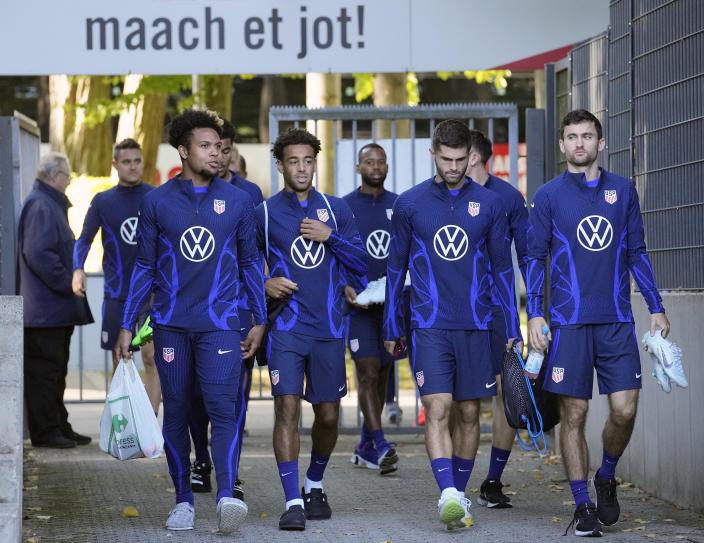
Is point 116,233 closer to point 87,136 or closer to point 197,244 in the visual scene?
point 197,244

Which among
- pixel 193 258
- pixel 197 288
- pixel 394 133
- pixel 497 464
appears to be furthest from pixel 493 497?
pixel 394 133

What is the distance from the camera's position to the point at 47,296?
12.9 m

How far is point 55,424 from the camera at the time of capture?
13062 millimetres

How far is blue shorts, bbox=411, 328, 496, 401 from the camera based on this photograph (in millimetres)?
8797

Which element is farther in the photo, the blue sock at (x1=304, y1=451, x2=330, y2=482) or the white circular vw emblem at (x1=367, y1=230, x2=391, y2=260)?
the white circular vw emblem at (x1=367, y1=230, x2=391, y2=260)

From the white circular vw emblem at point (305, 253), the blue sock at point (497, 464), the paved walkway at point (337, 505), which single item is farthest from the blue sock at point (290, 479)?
the blue sock at point (497, 464)

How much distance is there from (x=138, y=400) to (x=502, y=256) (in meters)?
2.08

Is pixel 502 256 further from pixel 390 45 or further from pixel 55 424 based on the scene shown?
pixel 55 424

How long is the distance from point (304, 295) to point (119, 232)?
336cm

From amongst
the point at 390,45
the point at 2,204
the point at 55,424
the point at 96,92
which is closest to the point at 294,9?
the point at 390,45

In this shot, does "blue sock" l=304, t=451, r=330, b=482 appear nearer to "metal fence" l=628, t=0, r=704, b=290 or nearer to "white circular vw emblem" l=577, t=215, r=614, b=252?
"white circular vw emblem" l=577, t=215, r=614, b=252

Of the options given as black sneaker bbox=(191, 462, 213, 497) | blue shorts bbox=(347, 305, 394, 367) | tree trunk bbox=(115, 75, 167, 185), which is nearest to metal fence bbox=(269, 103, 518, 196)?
blue shorts bbox=(347, 305, 394, 367)

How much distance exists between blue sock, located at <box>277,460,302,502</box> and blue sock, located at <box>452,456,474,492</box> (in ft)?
2.84

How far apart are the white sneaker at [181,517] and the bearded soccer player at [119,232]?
3185mm
